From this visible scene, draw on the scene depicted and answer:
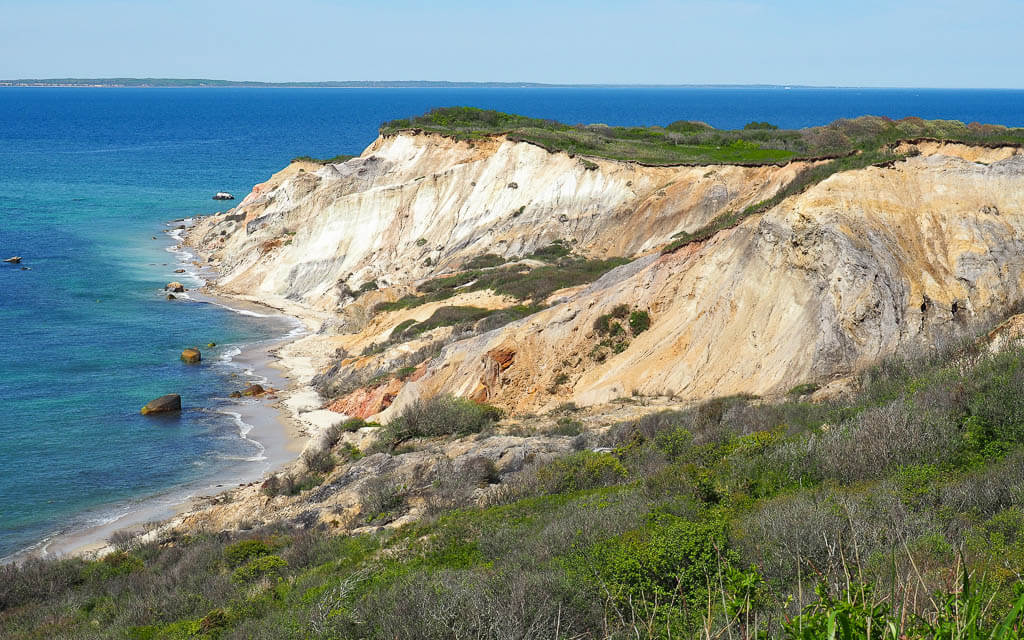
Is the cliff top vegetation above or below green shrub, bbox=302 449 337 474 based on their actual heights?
above

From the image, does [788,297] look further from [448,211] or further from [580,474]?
[448,211]

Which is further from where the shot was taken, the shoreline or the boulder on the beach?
the boulder on the beach

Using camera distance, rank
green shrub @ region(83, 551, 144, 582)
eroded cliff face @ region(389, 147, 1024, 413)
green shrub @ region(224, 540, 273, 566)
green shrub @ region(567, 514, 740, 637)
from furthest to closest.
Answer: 1. eroded cliff face @ region(389, 147, 1024, 413)
2. green shrub @ region(83, 551, 144, 582)
3. green shrub @ region(224, 540, 273, 566)
4. green shrub @ region(567, 514, 740, 637)

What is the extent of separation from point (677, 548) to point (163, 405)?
24560 millimetres

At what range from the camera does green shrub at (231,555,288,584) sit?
1251 centimetres

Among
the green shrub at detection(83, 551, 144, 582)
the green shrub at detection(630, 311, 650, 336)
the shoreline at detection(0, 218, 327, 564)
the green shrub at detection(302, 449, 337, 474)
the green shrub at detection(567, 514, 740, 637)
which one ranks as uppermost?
the green shrub at detection(567, 514, 740, 637)

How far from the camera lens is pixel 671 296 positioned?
2348 centimetres

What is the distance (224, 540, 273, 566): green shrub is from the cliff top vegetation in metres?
29.3

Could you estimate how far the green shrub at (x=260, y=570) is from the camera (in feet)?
41.0

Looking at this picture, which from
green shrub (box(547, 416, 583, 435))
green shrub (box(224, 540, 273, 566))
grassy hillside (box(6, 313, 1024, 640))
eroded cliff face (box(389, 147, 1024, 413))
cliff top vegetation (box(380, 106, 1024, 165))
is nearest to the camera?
grassy hillside (box(6, 313, 1024, 640))

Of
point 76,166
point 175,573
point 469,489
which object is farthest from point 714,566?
point 76,166

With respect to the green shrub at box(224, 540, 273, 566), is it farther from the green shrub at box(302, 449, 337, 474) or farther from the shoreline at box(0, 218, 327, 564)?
the green shrub at box(302, 449, 337, 474)

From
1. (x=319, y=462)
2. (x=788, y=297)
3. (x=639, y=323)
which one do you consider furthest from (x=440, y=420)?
(x=788, y=297)

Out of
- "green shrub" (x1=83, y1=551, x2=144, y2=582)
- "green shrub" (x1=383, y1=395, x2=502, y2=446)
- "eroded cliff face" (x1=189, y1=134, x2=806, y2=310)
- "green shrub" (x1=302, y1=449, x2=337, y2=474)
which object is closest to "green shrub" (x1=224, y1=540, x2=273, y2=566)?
"green shrub" (x1=83, y1=551, x2=144, y2=582)
